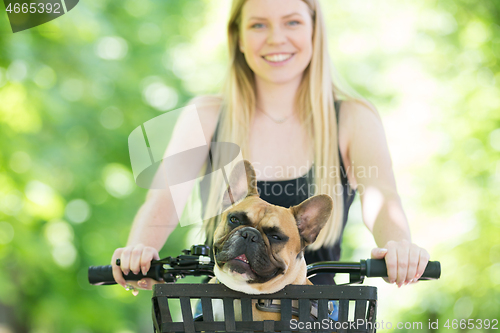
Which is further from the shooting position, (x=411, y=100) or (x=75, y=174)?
(x=411, y=100)

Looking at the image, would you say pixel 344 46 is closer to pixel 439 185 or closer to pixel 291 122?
pixel 439 185

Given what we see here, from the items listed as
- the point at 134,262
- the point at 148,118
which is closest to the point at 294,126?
the point at 134,262

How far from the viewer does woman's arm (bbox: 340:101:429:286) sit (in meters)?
1.57

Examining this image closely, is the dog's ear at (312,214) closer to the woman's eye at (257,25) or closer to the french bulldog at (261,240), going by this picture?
the french bulldog at (261,240)

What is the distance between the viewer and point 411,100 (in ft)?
19.6

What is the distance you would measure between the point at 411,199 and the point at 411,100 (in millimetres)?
1267

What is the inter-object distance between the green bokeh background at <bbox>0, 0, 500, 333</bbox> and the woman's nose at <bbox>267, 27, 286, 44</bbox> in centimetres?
322

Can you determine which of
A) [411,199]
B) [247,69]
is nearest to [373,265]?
[247,69]

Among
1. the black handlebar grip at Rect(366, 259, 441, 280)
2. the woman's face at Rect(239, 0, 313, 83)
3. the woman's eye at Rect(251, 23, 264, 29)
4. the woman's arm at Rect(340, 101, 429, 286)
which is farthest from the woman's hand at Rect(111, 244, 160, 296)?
the woman's eye at Rect(251, 23, 264, 29)

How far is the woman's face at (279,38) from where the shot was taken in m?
1.89

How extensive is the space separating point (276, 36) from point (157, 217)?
0.86 meters

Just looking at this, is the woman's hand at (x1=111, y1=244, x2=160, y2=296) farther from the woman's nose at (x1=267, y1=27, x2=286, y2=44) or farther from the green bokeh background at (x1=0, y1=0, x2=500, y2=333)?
the green bokeh background at (x1=0, y1=0, x2=500, y2=333)

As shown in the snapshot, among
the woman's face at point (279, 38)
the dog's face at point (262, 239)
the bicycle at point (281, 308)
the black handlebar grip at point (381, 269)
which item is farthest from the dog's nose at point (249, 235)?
the woman's face at point (279, 38)

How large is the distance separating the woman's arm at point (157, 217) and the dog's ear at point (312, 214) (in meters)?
0.49
